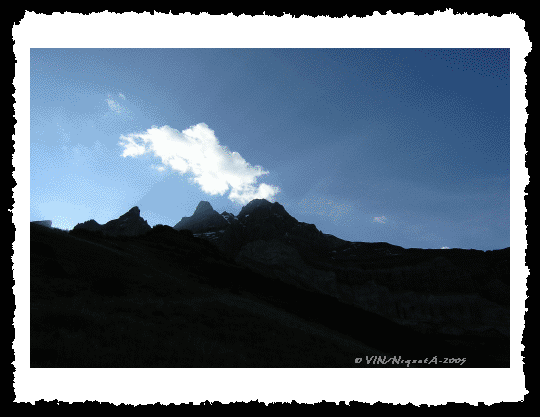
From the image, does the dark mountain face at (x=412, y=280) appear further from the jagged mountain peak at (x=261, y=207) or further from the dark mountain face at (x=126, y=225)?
the dark mountain face at (x=126, y=225)

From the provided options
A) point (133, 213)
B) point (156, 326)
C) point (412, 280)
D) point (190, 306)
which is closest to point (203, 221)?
point (133, 213)

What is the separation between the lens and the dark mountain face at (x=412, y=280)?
7831cm

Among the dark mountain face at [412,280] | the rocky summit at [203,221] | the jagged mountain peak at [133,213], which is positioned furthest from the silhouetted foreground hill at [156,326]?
the rocky summit at [203,221]

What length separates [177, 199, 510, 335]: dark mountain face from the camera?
78312mm

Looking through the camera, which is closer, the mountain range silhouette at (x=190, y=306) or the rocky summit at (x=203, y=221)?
the mountain range silhouette at (x=190, y=306)

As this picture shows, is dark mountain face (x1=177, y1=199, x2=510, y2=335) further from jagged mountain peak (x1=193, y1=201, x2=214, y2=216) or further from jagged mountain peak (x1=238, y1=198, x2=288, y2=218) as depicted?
jagged mountain peak (x1=193, y1=201, x2=214, y2=216)

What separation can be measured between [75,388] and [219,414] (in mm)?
3387

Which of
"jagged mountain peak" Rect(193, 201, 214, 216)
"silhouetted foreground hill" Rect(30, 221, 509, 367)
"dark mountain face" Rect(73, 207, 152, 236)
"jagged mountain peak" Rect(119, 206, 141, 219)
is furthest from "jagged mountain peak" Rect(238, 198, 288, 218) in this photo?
"silhouetted foreground hill" Rect(30, 221, 509, 367)

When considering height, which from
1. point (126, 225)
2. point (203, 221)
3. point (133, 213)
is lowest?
point (126, 225)

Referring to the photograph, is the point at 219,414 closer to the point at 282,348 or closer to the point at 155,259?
the point at 282,348

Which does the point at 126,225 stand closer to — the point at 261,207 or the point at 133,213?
the point at 133,213

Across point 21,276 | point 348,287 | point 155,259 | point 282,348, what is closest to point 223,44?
point 21,276

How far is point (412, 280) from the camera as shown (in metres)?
90.8

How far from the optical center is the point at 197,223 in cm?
14900
